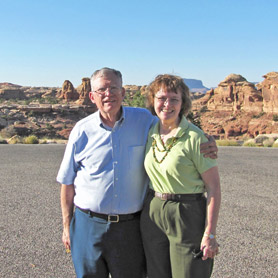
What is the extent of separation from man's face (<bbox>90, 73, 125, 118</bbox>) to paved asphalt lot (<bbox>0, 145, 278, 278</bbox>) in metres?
2.15

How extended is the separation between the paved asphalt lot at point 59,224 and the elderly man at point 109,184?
140 cm

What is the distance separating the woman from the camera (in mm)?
2398

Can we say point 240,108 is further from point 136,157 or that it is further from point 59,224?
point 136,157

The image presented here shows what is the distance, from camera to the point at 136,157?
2.64 metres

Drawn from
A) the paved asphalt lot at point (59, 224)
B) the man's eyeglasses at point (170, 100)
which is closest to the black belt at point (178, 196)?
the man's eyeglasses at point (170, 100)

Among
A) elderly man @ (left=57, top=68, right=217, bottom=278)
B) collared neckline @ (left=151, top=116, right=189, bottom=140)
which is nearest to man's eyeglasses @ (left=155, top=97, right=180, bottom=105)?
collared neckline @ (left=151, top=116, right=189, bottom=140)

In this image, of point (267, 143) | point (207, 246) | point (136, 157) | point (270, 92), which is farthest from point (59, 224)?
point (270, 92)

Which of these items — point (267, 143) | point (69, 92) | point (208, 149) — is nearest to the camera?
point (208, 149)

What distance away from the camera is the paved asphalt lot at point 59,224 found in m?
4.04

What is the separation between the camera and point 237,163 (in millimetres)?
11367

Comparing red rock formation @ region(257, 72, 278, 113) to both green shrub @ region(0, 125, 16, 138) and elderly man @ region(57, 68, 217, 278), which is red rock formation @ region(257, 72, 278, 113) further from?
elderly man @ region(57, 68, 217, 278)

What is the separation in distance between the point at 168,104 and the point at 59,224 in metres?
3.72

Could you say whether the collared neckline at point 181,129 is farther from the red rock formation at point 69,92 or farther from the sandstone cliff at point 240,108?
the red rock formation at point 69,92

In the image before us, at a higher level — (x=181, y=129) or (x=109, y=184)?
(x=181, y=129)
